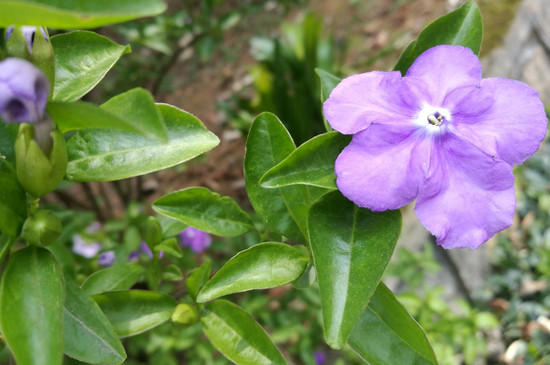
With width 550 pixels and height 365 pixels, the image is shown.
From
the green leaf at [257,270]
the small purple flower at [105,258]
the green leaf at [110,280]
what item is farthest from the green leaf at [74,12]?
the small purple flower at [105,258]

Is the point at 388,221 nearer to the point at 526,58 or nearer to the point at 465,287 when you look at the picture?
the point at 465,287

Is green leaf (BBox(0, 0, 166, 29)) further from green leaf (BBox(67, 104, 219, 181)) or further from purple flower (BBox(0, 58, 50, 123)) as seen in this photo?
green leaf (BBox(67, 104, 219, 181))

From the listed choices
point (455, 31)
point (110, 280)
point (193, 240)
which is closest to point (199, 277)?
point (110, 280)

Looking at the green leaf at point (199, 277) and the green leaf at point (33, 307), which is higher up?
the green leaf at point (33, 307)

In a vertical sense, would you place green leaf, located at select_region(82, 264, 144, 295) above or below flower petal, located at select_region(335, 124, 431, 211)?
below

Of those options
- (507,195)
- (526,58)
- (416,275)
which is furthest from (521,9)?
(507,195)

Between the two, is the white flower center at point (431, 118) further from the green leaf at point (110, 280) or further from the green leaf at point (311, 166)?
the green leaf at point (110, 280)

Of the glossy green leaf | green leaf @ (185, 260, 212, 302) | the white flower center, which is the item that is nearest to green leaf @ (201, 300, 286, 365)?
green leaf @ (185, 260, 212, 302)
